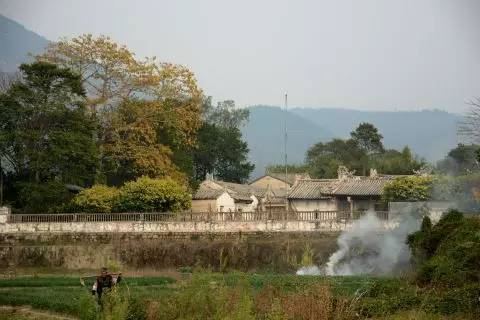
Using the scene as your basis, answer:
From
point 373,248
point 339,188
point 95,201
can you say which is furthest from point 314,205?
point 373,248

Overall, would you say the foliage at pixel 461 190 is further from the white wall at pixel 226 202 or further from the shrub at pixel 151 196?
the white wall at pixel 226 202

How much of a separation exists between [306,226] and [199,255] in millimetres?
6835

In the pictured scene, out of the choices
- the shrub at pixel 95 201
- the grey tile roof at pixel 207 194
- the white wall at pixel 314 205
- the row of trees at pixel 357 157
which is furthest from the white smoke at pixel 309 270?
the row of trees at pixel 357 157

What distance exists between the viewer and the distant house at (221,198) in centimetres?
6556

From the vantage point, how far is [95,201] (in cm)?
4997

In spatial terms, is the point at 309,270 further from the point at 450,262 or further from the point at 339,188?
the point at 339,188

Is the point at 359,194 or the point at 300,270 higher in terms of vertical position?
the point at 359,194

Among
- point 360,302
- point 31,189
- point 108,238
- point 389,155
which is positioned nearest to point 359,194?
point 108,238

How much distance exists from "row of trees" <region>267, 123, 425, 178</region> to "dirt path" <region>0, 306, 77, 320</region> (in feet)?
240

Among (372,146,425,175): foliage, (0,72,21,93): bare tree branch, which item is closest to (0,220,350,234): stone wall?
(0,72,21,93): bare tree branch

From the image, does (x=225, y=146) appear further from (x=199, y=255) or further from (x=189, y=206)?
(x=199, y=255)

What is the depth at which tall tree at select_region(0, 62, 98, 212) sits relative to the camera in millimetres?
50375

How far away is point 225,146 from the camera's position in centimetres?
8844

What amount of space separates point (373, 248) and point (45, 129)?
24584 millimetres
